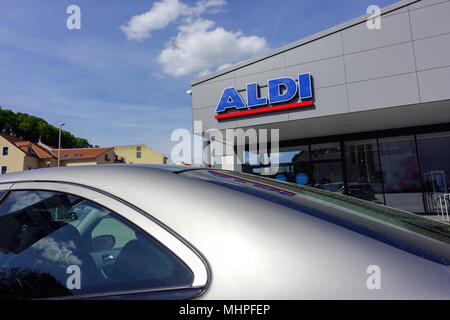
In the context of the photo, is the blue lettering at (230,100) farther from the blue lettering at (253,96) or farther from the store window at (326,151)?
the store window at (326,151)

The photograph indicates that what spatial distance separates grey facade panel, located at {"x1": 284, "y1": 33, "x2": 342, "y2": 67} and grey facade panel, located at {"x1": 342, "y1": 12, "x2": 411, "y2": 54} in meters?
0.25

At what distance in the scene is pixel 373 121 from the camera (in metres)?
10.2

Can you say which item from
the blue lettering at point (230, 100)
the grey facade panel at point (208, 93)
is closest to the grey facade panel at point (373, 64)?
the blue lettering at point (230, 100)

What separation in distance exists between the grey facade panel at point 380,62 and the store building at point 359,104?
0.09ft

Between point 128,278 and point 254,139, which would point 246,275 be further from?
point 254,139

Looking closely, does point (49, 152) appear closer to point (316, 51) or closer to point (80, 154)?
point (80, 154)

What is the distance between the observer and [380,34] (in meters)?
8.66

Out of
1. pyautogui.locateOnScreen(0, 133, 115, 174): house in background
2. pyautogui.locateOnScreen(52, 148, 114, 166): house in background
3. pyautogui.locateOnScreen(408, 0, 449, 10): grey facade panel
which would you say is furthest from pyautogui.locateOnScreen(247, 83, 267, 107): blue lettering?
pyautogui.locateOnScreen(52, 148, 114, 166): house in background

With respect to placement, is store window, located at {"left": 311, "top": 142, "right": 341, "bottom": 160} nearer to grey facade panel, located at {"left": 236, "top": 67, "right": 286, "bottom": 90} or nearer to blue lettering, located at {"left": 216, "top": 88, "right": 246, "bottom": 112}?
grey facade panel, located at {"left": 236, "top": 67, "right": 286, "bottom": 90}

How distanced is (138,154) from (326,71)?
205 ft

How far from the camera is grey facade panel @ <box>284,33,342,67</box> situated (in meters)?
9.20

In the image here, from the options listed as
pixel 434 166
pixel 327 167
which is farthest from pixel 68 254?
pixel 434 166
